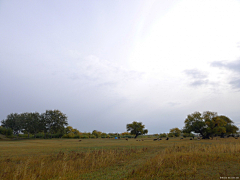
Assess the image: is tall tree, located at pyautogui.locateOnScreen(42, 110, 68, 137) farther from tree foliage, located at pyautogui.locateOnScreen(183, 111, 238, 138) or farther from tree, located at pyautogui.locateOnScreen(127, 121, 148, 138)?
tree foliage, located at pyautogui.locateOnScreen(183, 111, 238, 138)

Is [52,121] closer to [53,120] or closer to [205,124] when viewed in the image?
[53,120]

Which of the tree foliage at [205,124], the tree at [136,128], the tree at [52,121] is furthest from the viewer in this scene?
the tree at [136,128]

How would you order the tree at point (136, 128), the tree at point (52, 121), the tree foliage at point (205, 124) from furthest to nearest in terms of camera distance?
1. the tree at point (136, 128)
2. the tree at point (52, 121)
3. the tree foliage at point (205, 124)

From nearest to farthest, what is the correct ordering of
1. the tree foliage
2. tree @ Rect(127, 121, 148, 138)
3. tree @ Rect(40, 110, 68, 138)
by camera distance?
the tree foliage, tree @ Rect(40, 110, 68, 138), tree @ Rect(127, 121, 148, 138)

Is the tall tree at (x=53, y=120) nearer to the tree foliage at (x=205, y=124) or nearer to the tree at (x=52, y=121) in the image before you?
the tree at (x=52, y=121)

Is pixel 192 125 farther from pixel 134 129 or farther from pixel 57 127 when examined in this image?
pixel 57 127

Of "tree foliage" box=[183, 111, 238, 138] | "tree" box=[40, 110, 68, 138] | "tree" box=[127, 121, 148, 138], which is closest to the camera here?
"tree foliage" box=[183, 111, 238, 138]

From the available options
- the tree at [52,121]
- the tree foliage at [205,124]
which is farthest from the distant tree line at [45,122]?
the tree foliage at [205,124]

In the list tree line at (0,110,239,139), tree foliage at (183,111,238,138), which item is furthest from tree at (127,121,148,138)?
tree foliage at (183,111,238,138)

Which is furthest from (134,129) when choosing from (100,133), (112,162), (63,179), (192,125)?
(63,179)

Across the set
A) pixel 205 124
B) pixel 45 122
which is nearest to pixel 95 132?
pixel 45 122

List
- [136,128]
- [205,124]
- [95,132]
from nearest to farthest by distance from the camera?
1. [205,124]
2. [136,128]
3. [95,132]

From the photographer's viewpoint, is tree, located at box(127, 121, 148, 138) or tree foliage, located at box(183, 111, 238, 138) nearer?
tree foliage, located at box(183, 111, 238, 138)

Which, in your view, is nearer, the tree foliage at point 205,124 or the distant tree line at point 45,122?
the tree foliage at point 205,124
